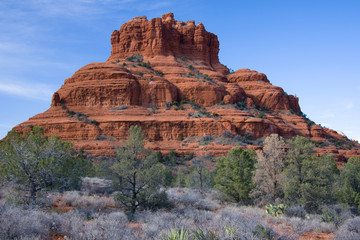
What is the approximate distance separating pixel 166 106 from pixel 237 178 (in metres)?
42.3

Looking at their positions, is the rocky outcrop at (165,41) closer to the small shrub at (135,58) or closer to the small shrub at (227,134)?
the small shrub at (135,58)

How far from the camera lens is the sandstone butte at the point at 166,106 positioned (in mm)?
56531

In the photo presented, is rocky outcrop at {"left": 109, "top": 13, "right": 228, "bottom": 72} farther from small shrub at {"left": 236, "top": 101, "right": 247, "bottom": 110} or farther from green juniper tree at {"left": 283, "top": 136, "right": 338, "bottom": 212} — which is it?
green juniper tree at {"left": 283, "top": 136, "right": 338, "bottom": 212}

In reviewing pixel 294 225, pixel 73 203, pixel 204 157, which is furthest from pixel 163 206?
pixel 204 157

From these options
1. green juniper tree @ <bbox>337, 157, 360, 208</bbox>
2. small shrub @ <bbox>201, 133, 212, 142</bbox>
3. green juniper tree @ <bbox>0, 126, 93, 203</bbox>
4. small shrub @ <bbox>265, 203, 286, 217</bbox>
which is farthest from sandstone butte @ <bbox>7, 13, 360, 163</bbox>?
green juniper tree @ <bbox>0, 126, 93, 203</bbox>


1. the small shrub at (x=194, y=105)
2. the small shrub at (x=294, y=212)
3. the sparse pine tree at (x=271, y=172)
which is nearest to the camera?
the small shrub at (x=294, y=212)

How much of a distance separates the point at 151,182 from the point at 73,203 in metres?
4.59

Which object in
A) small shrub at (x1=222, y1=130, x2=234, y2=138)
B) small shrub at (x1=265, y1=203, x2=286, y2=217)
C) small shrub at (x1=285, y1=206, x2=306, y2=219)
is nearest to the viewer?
small shrub at (x1=265, y1=203, x2=286, y2=217)

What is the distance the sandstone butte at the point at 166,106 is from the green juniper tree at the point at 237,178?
28.1 meters

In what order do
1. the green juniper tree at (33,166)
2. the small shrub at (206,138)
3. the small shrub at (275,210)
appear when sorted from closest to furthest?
1. the green juniper tree at (33,166)
2. the small shrub at (275,210)
3. the small shrub at (206,138)

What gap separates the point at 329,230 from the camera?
12852 millimetres

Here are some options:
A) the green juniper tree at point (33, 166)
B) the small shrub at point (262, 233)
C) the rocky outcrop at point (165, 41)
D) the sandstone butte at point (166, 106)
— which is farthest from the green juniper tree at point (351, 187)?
the rocky outcrop at point (165, 41)

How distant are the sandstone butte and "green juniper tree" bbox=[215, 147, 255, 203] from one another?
28115mm

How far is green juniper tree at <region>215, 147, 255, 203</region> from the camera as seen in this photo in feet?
72.1
